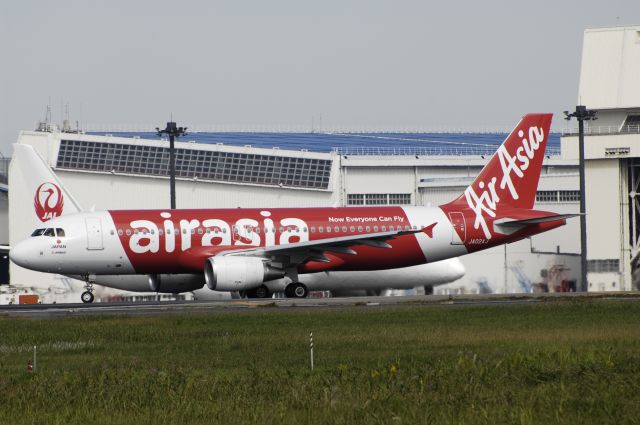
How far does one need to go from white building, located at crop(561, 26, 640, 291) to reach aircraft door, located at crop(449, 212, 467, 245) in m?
18.4

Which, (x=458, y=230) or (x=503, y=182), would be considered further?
(x=503, y=182)

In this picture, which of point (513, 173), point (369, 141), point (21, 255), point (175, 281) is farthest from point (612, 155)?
point (21, 255)

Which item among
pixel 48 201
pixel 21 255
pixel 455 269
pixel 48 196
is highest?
pixel 48 196

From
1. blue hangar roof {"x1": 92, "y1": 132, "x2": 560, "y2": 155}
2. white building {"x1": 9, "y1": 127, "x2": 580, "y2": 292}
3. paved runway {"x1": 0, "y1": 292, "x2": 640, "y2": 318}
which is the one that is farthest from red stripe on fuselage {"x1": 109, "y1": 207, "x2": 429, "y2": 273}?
blue hangar roof {"x1": 92, "y1": 132, "x2": 560, "y2": 155}

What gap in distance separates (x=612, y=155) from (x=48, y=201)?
3100 centimetres

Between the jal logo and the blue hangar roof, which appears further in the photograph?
the blue hangar roof

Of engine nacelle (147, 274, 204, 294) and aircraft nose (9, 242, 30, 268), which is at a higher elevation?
aircraft nose (9, 242, 30, 268)

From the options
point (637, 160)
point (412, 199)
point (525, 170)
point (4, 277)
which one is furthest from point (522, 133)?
point (4, 277)

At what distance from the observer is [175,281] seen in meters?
50.4

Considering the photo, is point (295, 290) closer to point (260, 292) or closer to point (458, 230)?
point (260, 292)

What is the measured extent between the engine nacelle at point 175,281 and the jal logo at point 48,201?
15897 mm

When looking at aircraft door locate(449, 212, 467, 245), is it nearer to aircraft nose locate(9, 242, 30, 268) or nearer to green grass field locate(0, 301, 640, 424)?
aircraft nose locate(9, 242, 30, 268)

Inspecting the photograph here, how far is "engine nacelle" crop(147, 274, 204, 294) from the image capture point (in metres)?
50.3

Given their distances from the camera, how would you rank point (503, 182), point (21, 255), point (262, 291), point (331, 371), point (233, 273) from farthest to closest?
point (503, 182) < point (262, 291) < point (21, 255) < point (233, 273) < point (331, 371)
